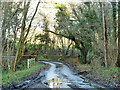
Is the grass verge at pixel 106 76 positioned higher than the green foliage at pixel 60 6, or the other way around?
the green foliage at pixel 60 6

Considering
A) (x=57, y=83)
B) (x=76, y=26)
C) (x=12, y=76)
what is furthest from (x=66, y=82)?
(x=76, y=26)

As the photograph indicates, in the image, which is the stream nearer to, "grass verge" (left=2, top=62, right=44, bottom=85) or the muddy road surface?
the muddy road surface

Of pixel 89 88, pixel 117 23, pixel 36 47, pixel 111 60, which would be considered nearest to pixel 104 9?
pixel 117 23

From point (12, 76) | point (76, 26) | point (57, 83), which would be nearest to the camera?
point (57, 83)

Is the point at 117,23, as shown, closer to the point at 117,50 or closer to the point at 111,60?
the point at 117,50

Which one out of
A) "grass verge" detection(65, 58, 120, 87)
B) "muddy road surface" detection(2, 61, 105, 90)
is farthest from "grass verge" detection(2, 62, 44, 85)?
"grass verge" detection(65, 58, 120, 87)

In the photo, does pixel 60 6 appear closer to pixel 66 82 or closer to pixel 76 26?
pixel 76 26

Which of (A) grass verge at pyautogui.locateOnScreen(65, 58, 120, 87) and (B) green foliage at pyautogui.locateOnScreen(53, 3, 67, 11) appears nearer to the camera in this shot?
(A) grass verge at pyautogui.locateOnScreen(65, 58, 120, 87)

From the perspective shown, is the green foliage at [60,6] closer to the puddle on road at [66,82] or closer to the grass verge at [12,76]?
the grass verge at [12,76]

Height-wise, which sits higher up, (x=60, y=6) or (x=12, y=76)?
(x=60, y=6)

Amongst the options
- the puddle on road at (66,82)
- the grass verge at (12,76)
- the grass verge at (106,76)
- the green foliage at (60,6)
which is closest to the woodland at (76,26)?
the green foliage at (60,6)

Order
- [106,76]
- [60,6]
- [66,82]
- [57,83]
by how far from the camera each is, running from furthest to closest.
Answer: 1. [60,6]
2. [106,76]
3. [66,82]
4. [57,83]

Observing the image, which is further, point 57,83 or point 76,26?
point 76,26

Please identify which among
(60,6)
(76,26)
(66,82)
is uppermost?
(60,6)
